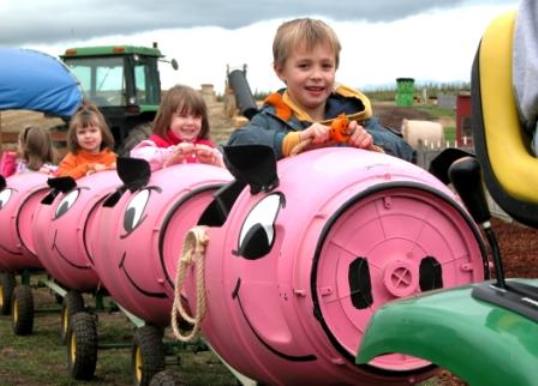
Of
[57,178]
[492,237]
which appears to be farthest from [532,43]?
[57,178]

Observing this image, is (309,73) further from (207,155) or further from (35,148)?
(35,148)

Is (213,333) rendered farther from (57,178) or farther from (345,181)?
(57,178)

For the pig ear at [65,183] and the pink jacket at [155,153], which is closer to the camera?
the pink jacket at [155,153]

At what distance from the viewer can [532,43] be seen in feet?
7.48

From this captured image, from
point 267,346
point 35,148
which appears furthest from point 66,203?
point 267,346

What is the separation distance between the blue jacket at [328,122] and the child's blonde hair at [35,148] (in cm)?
640

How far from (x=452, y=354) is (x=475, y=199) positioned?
403 mm

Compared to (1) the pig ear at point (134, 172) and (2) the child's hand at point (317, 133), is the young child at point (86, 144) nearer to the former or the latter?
(1) the pig ear at point (134, 172)

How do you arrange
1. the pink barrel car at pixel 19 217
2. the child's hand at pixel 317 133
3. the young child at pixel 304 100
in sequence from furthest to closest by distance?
the pink barrel car at pixel 19 217, the young child at pixel 304 100, the child's hand at pixel 317 133

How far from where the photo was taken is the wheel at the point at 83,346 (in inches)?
266

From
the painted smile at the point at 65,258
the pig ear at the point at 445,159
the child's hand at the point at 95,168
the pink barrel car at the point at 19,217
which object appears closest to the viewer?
the pig ear at the point at 445,159

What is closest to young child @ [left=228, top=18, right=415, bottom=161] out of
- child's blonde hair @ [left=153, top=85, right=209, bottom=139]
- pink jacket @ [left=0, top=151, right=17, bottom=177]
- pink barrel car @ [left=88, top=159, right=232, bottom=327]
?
pink barrel car @ [left=88, top=159, right=232, bottom=327]

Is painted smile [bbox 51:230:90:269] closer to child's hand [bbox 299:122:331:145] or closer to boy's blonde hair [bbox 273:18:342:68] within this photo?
boy's blonde hair [bbox 273:18:342:68]

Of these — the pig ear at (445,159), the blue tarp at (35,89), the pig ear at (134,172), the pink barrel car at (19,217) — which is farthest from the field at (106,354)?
the blue tarp at (35,89)
